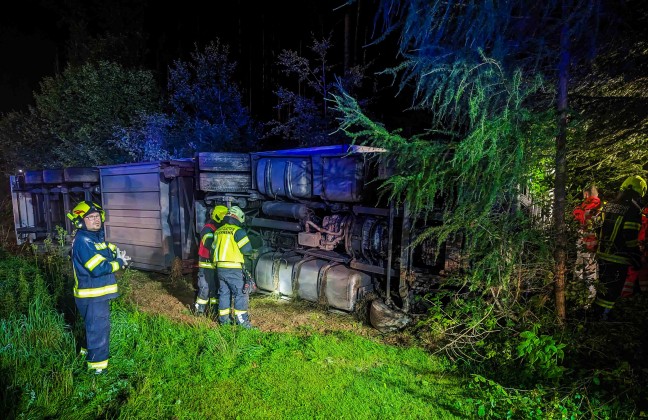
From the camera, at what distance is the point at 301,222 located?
6586 mm

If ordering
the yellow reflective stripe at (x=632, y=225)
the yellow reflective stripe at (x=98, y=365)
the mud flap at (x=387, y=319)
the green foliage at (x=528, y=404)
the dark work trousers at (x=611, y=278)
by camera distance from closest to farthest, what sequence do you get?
the green foliage at (x=528, y=404) < the yellow reflective stripe at (x=98, y=365) < the yellow reflective stripe at (x=632, y=225) < the dark work trousers at (x=611, y=278) < the mud flap at (x=387, y=319)

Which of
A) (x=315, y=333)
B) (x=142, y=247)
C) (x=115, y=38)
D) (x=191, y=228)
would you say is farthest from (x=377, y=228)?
(x=115, y=38)

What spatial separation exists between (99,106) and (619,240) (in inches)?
755

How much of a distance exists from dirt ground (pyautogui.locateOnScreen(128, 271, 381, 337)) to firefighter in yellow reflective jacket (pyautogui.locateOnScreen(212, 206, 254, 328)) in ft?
1.03

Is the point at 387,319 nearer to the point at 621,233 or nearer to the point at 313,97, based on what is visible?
the point at 621,233

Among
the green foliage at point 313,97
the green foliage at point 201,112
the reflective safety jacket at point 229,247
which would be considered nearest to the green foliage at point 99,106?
the green foliage at point 201,112

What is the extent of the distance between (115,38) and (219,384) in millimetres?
20653

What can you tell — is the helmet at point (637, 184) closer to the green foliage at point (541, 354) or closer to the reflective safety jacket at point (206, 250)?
the green foliage at point (541, 354)

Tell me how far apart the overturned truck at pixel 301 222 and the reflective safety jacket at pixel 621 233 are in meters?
1.61

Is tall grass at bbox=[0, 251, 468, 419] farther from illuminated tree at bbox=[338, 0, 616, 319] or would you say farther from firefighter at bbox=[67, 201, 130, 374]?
illuminated tree at bbox=[338, 0, 616, 319]

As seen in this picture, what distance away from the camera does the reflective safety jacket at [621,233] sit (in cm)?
399

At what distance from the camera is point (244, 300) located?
5297 mm

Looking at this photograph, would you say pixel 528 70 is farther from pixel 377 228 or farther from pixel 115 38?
pixel 115 38

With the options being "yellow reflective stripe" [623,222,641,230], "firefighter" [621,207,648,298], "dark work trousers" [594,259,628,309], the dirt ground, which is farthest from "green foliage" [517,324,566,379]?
the dirt ground
